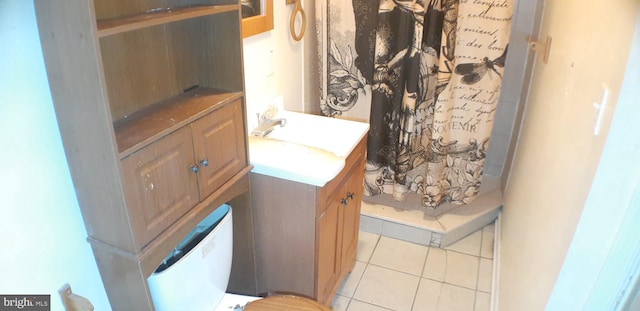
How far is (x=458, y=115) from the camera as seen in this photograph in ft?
7.13

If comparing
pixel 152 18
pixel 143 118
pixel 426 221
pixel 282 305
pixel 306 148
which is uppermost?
pixel 152 18

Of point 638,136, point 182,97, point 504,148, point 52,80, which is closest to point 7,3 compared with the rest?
point 52,80

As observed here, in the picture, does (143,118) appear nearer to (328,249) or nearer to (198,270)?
(198,270)

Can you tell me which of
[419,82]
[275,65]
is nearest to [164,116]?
[275,65]

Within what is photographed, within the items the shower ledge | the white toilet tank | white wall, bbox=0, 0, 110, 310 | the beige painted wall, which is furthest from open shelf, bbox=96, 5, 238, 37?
the shower ledge

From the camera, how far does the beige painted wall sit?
99cm

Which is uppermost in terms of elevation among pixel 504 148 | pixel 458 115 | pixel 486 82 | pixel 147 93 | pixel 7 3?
pixel 7 3

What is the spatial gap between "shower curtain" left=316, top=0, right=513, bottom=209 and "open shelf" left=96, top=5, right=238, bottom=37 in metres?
1.05

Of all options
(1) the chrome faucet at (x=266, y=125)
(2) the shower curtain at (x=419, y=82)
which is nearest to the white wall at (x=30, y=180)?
(1) the chrome faucet at (x=266, y=125)

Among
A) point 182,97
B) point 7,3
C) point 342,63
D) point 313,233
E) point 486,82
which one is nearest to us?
point 7,3

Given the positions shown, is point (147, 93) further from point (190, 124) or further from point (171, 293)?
point (171, 293)

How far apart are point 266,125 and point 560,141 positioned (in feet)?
3.60

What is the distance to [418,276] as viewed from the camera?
2180mm

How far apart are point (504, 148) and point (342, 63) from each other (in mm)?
1407
